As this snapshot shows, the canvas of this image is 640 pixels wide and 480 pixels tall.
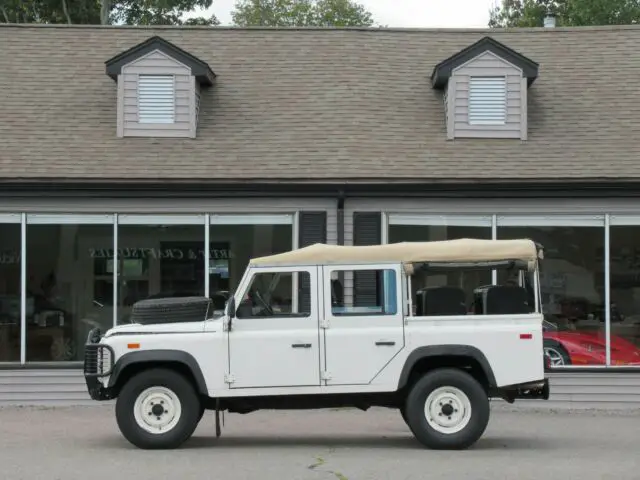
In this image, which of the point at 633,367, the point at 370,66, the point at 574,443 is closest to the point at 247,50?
the point at 370,66

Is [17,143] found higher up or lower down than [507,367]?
higher up

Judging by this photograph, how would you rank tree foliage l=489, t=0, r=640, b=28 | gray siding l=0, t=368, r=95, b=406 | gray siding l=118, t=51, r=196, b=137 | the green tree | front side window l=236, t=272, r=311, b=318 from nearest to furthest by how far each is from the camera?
front side window l=236, t=272, r=311, b=318
gray siding l=0, t=368, r=95, b=406
gray siding l=118, t=51, r=196, b=137
tree foliage l=489, t=0, r=640, b=28
the green tree

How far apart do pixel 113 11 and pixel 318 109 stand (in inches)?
841

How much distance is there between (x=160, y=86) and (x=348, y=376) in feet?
23.8

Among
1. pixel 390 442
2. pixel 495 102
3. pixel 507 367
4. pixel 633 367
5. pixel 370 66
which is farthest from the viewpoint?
pixel 370 66

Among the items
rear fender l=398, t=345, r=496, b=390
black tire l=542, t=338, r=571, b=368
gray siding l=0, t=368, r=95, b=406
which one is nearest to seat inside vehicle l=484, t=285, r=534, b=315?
rear fender l=398, t=345, r=496, b=390

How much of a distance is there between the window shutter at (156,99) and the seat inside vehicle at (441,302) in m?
6.55

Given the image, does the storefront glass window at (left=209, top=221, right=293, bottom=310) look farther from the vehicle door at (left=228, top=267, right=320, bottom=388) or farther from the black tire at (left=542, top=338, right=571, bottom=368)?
the vehicle door at (left=228, top=267, right=320, bottom=388)

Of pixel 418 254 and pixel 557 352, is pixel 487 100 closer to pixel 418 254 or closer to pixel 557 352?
pixel 557 352

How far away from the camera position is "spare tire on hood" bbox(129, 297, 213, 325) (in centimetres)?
1132

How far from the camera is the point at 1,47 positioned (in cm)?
1820

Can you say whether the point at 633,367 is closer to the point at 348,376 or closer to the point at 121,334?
the point at 348,376

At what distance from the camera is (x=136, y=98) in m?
16.4

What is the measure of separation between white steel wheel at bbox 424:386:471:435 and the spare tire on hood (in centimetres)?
257
